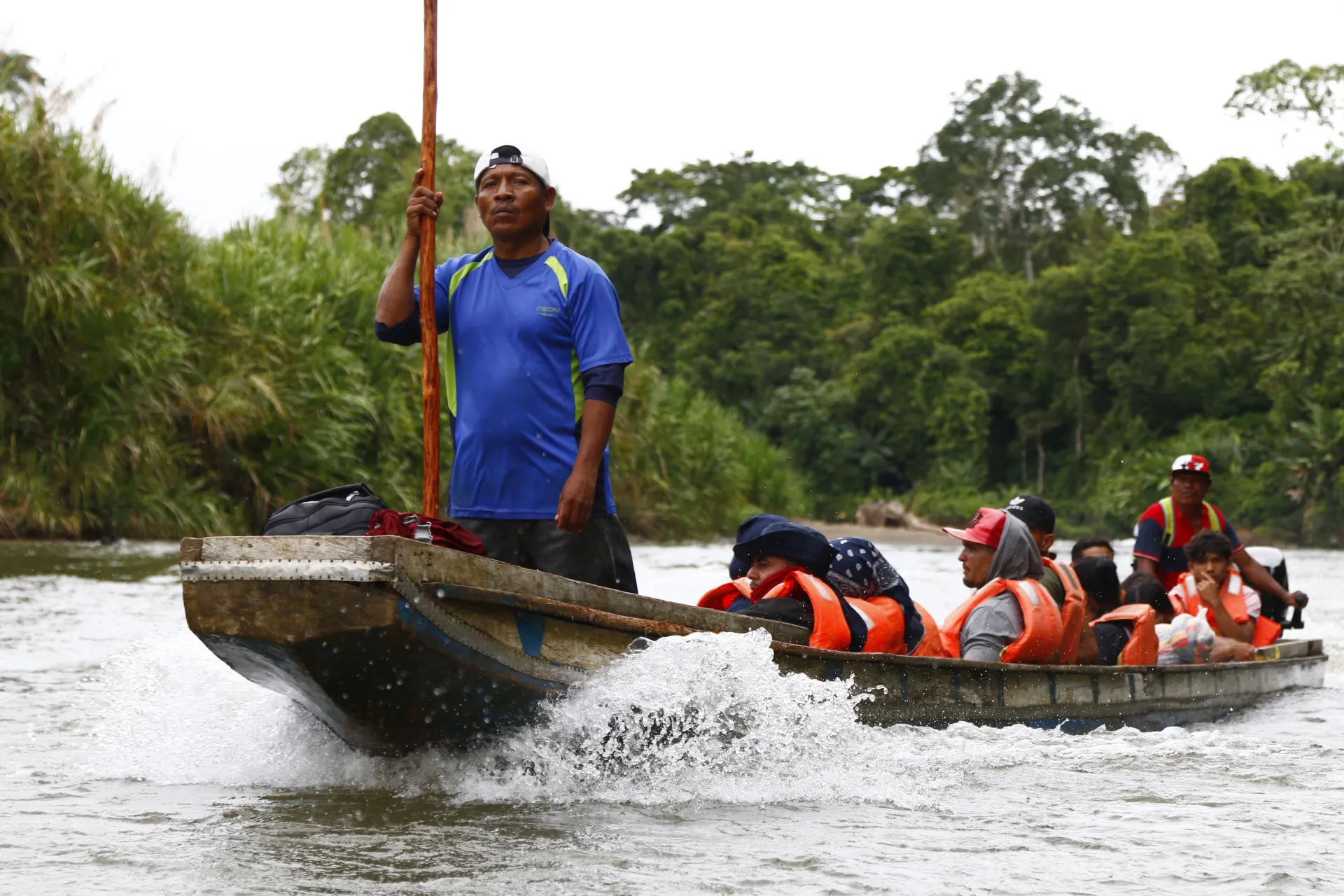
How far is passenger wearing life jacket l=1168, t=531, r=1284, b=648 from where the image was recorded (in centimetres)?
802

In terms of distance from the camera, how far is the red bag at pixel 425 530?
159 inches

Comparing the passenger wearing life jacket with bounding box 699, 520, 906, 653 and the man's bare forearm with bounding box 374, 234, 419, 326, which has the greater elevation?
the man's bare forearm with bounding box 374, 234, 419, 326

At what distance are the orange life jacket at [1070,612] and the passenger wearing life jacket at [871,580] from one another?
84 centimetres

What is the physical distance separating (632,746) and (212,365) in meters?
9.34

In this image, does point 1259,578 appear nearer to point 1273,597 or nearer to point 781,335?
point 1273,597

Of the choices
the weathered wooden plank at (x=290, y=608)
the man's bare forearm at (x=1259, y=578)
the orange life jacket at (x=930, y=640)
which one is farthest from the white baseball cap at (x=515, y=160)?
the man's bare forearm at (x=1259, y=578)

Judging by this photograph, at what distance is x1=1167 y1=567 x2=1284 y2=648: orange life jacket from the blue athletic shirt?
4773 mm

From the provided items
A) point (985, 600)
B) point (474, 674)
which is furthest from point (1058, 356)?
point (474, 674)

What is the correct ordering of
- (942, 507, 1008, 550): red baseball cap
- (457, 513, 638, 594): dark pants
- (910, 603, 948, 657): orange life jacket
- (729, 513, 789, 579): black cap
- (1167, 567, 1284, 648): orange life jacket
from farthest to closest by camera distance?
(1167, 567, 1284, 648): orange life jacket
(942, 507, 1008, 550): red baseball cap
(910, 603, 948, 657): orange life jacket
(729, 513, 789, 579): black cap
(457, 513, 638, 594): dark pants

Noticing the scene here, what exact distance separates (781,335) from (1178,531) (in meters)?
35.8

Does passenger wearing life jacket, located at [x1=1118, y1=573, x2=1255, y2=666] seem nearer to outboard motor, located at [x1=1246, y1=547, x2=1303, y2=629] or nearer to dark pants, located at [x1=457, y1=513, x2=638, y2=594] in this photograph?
outboard motor, located at [x1=1246, y1=547, x2=1303, y2=629]

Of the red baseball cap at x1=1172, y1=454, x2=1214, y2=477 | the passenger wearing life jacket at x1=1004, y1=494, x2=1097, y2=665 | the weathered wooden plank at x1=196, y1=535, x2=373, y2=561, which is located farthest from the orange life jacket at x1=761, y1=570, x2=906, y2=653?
the red baseball cap at x1=1172, y1=454, x2=1214, y2=477

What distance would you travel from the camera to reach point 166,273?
1306cm

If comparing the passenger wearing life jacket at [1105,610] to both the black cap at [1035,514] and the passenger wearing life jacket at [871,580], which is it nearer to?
the black cap at [1035,514]
